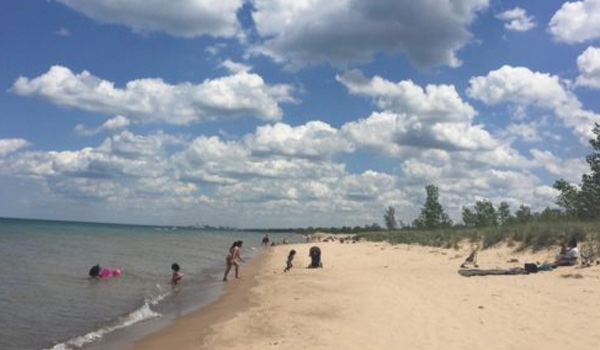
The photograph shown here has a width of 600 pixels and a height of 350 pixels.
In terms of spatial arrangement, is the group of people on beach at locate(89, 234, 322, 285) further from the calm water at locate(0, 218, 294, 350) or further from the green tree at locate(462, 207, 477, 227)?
the green tree at locate(462, 207, 477, 227)

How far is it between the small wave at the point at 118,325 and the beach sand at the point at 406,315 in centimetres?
115

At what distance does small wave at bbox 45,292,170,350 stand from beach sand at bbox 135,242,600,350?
1153 mm

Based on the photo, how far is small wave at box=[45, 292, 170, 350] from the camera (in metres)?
11.2

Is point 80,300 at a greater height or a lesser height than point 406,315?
lesser

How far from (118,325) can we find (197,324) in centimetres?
195

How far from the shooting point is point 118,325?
13562 millimetres

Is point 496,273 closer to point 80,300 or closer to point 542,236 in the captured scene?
point 542,236

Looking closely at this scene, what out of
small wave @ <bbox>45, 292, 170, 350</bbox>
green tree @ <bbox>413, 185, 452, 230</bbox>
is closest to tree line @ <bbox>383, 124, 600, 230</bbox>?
green tree @ <bbox>413, 185, 452, 230</bbox>

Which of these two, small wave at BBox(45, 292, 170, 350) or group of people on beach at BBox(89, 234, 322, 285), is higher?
group of people on beach at BBox(89, 234, 322, 285)

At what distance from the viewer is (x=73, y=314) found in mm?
15023

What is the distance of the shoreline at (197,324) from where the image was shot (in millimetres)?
11039

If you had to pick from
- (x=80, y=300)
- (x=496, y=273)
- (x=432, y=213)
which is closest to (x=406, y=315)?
(x=496, y=273)

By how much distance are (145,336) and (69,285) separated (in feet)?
33.4

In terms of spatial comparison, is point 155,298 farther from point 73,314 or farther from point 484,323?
point 484,323
